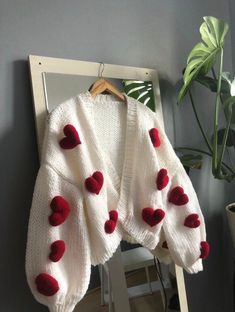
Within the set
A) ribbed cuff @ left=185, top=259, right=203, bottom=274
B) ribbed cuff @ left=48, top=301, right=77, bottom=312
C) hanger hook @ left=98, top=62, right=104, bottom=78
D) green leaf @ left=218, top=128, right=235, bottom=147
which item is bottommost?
ribbed cuff @ left=185, top=259, right=203, bottom=274

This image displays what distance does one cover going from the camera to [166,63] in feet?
3.77

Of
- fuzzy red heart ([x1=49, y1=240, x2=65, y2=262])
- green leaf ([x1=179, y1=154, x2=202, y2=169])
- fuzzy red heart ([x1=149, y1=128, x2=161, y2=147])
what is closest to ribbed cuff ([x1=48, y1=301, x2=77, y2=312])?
fuzzy red heart ([x1=49, y1=240, x2=65, y2=262])

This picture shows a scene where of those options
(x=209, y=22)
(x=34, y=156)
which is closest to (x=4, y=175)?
(x=34, y=156)

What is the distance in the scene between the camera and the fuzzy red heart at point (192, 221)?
87 centimetres

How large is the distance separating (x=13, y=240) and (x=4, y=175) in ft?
0.62

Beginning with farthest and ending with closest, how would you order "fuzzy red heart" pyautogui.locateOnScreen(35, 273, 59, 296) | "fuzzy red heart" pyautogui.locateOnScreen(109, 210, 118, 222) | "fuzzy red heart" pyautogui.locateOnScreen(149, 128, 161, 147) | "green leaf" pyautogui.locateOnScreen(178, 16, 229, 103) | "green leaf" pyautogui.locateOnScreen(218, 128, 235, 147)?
"green leaf" pyautogui.locateOnScreen(218, 128, 235, 147)
"green leaf" pyautogui.locateOnScreen(178, 16, 229, 103)
"fuzzy red heart" pyautogui.locateOnScreen(149, 128, 161, 147)
"fuzzy red heart" pyautogui.locateOnScreen(109, 210, 118, 222)
"fuzzy red heart" pyautogui.locateOnScreen(35, 273, 59, 296)

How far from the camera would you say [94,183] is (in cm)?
72

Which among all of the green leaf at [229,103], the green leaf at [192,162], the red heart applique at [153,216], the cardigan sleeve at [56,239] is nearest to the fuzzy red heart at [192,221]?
the red heart applique at [153,216]

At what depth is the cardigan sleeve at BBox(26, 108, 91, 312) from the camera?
673mm

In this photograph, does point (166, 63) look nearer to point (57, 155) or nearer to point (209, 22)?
point (209, 22)

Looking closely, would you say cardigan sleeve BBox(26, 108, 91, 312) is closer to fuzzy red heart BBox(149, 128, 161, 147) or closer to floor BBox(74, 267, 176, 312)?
floor BBox(74, 267, 176, 312)

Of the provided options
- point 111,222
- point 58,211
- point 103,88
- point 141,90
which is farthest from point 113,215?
point 141,90

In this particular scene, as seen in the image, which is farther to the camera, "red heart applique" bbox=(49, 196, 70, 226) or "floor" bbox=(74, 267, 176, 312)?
"floor" bbox=(74, 267, 176, 312)

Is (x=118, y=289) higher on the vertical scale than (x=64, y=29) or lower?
lower
